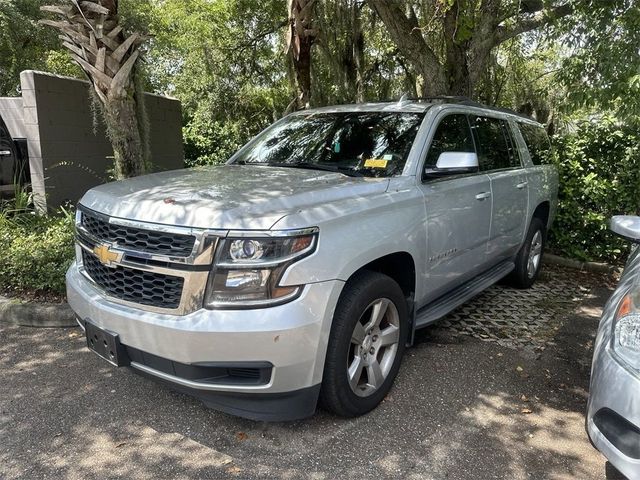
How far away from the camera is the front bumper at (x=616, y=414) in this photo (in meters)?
2.04

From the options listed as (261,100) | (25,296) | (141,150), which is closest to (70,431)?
(25,296)

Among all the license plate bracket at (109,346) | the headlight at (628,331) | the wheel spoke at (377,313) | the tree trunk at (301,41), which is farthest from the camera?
the tree trunk at (301,41)

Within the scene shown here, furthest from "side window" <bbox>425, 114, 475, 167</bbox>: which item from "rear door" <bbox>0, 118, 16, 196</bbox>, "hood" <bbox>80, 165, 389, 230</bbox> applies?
"rear door" <bbox>0, 118, 16, 196</bbox>

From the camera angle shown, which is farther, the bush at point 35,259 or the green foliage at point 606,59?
the green foliage at point 606,59

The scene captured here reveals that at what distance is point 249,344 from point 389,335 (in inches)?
43.1

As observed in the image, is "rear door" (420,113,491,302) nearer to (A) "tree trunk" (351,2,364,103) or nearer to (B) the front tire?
(B) the front tire

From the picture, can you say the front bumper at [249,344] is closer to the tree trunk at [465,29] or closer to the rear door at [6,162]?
the rear door at [6,162]

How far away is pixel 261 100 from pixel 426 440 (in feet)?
47.2

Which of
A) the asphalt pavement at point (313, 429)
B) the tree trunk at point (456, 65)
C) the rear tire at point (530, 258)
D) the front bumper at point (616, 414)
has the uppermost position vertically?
the tree trunk at point (456, 65)

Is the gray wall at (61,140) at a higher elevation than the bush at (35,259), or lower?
higher

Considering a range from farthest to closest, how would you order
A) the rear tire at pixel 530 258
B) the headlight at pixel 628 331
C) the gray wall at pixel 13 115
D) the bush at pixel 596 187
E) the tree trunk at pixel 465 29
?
the gray wall at pixel 13 115 → the tree trunk at pixel 465 29 → the bush at pixel 596 187 → the rear tire at pixel 530 258 → the headlight at pixel 628 331

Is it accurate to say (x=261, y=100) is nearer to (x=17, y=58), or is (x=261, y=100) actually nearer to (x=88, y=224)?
(x=17, y=58)

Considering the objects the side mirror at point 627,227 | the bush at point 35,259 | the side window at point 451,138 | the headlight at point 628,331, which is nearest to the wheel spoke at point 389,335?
the side window at point 451,138

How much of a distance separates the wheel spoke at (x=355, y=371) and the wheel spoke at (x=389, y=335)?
0.77 ft
